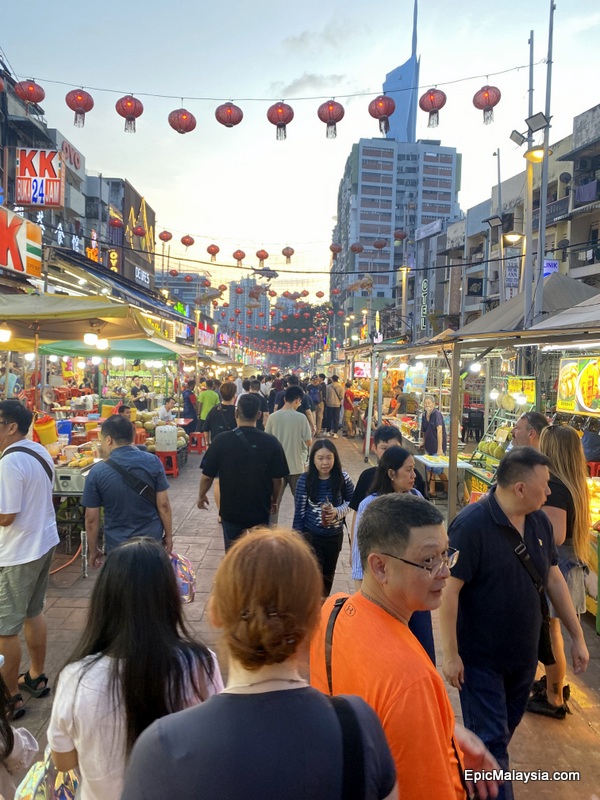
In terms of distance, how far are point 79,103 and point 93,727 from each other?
9297 millimetres

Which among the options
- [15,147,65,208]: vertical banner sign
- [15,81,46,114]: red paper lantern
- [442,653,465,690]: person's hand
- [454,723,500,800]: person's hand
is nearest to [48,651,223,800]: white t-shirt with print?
[454,723,500,800]: person's hand

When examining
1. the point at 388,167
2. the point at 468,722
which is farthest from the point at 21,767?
the point at 388,167

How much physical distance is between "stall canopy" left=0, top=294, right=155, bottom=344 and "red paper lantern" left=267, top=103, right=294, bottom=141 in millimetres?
4067

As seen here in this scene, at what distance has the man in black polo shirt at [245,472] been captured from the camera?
14.8 feet

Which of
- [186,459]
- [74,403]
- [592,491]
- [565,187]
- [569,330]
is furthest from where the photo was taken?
[565,187]

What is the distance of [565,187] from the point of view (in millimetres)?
29797

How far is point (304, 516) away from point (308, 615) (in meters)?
3.22

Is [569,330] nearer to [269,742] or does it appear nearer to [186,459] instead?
[269,742]

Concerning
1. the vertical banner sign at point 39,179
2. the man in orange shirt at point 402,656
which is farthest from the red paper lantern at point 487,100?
the vertical banner sign at point 39,179

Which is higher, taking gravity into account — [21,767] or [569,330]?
[569,330]

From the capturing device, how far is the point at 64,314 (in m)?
5.98

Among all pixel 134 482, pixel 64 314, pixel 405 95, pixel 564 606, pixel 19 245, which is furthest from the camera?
pixel 405 95

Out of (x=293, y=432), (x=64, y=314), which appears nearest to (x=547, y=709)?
(x=293, y=432)

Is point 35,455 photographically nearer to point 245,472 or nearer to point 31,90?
point 245,472
